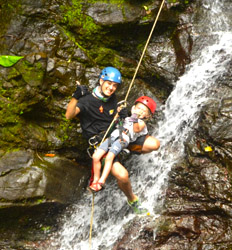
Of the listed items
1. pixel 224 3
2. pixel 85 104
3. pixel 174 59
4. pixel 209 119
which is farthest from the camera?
pixel 224 3

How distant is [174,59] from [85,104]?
3169mm

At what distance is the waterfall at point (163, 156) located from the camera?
6.16 meters

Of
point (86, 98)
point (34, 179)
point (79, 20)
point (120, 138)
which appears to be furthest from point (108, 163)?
point (79, 20)

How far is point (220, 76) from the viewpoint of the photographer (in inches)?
270

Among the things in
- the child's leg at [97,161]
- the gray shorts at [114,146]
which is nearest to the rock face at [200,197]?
the child's leg at [97,161]

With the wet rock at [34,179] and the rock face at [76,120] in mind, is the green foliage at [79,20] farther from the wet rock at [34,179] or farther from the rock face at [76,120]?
the wet rock at [34,179]

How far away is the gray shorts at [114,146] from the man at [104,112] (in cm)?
31

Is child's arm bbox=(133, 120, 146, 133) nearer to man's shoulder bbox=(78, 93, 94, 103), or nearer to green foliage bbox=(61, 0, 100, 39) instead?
man's shoulder bbox=(78, 93, 94, 103)

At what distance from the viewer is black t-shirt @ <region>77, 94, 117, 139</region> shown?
5.34 meters

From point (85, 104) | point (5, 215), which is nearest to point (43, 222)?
point (5, 215)

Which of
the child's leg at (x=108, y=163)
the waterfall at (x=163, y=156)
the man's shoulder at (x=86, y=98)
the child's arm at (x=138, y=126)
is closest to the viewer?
the child's leg at (x=108, y=163)

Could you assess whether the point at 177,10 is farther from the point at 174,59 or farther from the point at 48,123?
the point at 48,123

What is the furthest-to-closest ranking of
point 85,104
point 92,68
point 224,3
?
point 224,3 < point 92,68 < point 85,104

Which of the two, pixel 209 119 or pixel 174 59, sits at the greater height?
pixel 174 59
